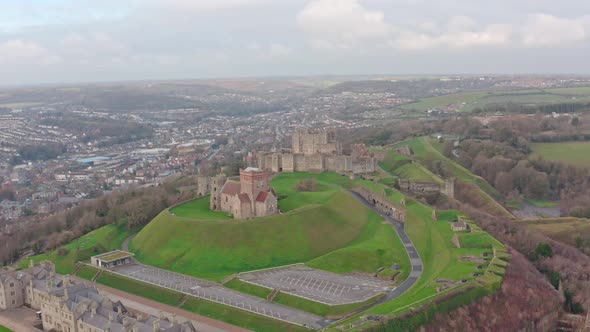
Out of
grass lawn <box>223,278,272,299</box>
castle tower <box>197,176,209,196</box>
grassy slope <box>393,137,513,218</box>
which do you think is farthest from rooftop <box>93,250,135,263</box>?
grassy slope <box>393,137,513,218</box>

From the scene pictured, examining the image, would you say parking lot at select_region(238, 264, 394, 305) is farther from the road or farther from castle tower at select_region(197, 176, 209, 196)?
castle tower at select_region(197, 176, 209, 196)

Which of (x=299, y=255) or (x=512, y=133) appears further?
(x=512, y=133)

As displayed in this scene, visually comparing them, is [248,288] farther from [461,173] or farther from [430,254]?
[461,173]

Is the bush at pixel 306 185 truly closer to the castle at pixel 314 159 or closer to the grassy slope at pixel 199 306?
the castle at pixel 314 159

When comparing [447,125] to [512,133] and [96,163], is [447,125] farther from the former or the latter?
[96,163]

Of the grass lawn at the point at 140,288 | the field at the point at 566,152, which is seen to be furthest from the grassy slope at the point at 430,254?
the field at the point at 566,152

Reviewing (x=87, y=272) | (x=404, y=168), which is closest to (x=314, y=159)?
(x=404, y=168)

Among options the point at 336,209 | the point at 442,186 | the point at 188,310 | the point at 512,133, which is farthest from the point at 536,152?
the point at 188,310
